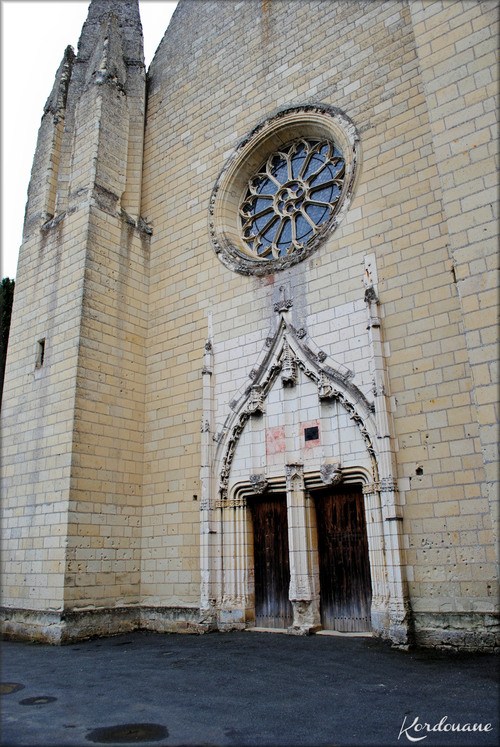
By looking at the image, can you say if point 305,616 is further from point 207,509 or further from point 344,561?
point 207,509

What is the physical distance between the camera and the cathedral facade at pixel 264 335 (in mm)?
6664

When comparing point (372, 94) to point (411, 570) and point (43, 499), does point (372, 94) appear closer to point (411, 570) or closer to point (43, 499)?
point (411, 570)

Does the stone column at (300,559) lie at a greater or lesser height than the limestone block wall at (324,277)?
lesser

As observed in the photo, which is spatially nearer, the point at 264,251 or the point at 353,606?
the point at 353,606

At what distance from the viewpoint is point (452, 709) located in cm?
418

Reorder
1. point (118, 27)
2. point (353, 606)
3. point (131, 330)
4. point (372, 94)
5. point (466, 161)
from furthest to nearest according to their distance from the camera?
point (118, 27), point (131, 330), point (372, 94), point (353, 606), point (466, 161)

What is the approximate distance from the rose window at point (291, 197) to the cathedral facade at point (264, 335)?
0.05 metres

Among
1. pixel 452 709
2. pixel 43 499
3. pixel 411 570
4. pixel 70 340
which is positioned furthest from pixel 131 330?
pixel 452 709

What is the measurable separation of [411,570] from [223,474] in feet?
10.9

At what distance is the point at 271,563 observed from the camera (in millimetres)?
8664

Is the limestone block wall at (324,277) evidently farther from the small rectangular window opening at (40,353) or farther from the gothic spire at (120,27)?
the small rectangular window opening at (40,353)
